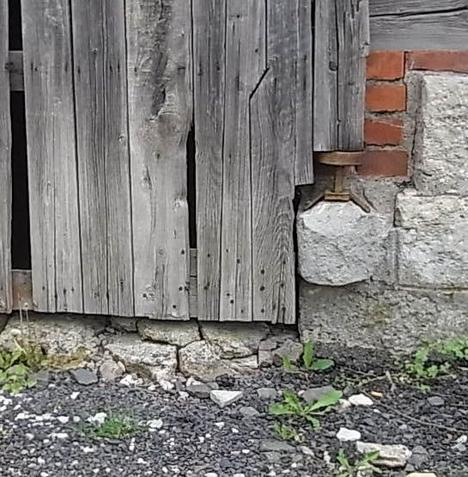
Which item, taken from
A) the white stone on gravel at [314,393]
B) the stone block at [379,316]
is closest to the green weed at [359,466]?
the white stone on gravel at [314,393]

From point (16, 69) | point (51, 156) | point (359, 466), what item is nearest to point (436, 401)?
point (359, 466)

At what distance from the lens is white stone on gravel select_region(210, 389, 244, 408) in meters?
2.90

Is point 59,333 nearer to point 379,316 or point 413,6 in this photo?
point 379,316

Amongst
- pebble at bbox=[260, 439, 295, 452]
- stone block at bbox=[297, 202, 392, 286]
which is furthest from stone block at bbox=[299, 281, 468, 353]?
pebble at bbox=[260, 439, 295, 452]

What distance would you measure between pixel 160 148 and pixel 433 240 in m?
0.95

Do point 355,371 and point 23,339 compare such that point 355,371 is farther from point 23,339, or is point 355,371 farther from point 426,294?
point 23,339

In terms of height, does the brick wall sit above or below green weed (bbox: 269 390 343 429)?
above

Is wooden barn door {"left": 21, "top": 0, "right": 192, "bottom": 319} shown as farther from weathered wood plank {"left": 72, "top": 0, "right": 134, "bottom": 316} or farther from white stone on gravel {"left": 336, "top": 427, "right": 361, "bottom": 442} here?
white stone on gravel {"left": 336, "top": 427, "right": 361, "bottom": 442}

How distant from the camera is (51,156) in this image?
3.03 meters

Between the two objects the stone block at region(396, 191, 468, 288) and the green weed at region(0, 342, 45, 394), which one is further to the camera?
the green weed at region(0, 342, 45, 394)

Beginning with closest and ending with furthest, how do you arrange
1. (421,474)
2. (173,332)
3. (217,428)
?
(421,474), (217,428), (173,332)

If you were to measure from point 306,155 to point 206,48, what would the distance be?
47 cm

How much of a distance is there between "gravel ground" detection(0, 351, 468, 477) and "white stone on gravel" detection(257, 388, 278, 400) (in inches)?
1.1

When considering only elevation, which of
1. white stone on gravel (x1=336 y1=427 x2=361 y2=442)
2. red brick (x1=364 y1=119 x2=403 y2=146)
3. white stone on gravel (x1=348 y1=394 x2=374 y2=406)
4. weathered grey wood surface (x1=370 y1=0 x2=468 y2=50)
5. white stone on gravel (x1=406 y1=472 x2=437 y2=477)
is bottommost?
white stone on gravel (x1=406 y1=472 x2=437 y2=477)
